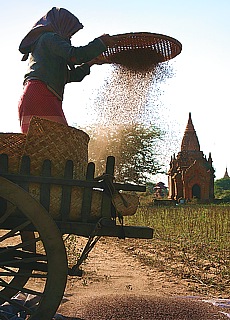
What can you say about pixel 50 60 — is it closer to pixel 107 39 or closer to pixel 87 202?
pixel 107 39

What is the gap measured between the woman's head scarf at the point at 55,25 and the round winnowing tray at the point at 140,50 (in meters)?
0.29

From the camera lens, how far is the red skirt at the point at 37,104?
268cm

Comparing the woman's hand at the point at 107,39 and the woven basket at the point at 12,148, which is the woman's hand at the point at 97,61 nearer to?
the woman's hand at the point at 107,39

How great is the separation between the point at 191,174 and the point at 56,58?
2766 centimetres

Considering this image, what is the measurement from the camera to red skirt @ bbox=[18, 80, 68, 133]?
268 cm

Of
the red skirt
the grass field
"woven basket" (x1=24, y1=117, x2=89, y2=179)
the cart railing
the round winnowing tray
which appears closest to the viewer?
the cart railing

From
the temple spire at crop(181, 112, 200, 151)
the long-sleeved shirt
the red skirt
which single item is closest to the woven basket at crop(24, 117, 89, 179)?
the red skirt

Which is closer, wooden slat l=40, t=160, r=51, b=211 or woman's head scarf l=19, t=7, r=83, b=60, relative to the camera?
wooden slat l=40, t=160, r=51, b=211

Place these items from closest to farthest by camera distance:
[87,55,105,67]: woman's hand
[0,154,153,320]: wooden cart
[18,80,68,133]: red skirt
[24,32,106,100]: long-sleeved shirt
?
[0,154,153,320]: wooden cart → [24,32,106,100]: long-sleeved shirt → [18,80,68,133]: red skirt → [87,55,105,67]: woman's hand

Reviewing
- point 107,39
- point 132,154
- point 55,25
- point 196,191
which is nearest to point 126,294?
point 107,39

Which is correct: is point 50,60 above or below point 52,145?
above

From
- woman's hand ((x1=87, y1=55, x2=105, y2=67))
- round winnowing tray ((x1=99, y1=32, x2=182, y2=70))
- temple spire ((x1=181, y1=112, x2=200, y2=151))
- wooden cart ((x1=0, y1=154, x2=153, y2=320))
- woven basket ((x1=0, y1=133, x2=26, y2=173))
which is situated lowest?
wooden cart ((x1=0, y1=154, x2=153, y2=320))

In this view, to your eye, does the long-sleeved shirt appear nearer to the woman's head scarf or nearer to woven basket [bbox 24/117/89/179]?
the woman's head scarf

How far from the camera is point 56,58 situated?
2.74 m
